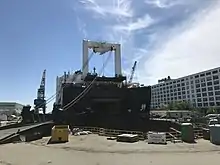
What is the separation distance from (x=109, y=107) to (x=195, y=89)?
10613 centimetres

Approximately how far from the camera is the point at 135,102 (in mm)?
37000

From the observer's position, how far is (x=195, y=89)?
134m

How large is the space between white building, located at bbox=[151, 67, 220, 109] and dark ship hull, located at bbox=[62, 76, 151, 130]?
9220cm

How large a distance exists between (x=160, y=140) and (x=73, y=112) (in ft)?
62.2

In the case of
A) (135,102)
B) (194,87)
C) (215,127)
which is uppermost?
(194,87)

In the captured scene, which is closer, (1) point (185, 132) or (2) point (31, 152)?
(2) point (31, 152)

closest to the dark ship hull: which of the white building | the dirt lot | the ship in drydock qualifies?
the ship in drydock

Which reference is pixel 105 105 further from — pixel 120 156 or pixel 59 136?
pixel 120 156

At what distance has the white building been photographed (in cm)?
11988

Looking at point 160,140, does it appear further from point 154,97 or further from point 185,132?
point 154,97

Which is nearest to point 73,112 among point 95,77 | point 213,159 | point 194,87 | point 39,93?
point 95,77

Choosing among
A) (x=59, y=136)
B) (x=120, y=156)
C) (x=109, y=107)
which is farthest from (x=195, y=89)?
(x=120, y=156)

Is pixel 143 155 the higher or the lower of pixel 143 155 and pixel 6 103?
the lower

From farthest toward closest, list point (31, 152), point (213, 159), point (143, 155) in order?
point (31, 152)
point (143, 155)
point (213, 159)
